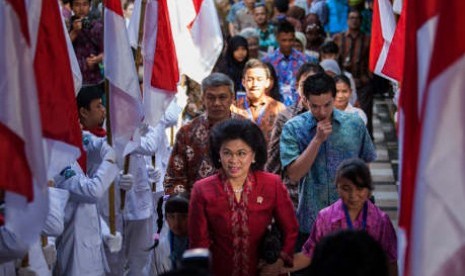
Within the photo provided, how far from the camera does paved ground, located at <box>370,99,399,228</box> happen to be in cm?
1318

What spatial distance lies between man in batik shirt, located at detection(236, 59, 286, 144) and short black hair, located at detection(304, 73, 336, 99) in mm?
1553

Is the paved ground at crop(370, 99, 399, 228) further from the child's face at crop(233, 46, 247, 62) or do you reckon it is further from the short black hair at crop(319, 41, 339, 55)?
the child's face at crop(233, 46, 247, 62)

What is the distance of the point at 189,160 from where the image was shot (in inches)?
324

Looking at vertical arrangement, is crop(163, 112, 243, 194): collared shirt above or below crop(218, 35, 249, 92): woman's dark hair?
below

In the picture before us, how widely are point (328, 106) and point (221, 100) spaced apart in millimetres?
903

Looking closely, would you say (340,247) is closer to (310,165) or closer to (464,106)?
(464,106)

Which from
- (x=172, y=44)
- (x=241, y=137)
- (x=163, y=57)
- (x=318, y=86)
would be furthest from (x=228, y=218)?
(x=172, y=44)

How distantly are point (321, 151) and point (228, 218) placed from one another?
5.21 feet

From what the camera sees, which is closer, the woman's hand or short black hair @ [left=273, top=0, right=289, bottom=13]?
the woman's hand

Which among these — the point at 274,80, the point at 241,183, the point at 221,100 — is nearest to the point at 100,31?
the point at 274,80

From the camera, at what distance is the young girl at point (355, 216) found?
22.3 feet

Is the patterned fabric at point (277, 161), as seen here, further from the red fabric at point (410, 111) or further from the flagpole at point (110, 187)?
the red fabric at point (410, 111)

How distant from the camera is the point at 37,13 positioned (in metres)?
6.68

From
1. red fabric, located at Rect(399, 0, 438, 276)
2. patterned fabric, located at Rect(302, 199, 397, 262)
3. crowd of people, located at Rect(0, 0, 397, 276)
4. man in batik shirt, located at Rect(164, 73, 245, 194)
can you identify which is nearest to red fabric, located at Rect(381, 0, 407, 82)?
crowd of people, located at Rect(0, 0, 397, 276)
